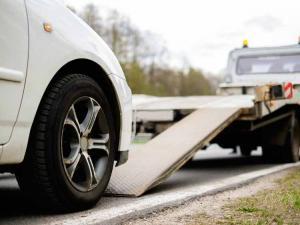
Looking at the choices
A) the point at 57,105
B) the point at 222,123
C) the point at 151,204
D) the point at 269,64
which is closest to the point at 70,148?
the point at 57,105

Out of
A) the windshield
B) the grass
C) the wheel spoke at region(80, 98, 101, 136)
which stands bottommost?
the grass

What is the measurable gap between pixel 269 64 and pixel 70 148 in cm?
770

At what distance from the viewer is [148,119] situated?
766 centimetres

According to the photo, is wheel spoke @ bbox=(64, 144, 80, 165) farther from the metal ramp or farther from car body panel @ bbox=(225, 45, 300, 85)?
car body panel @ bbox=(225, 45, 300, 85)

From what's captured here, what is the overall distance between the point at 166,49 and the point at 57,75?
195ft

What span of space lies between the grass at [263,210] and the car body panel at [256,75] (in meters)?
5.81

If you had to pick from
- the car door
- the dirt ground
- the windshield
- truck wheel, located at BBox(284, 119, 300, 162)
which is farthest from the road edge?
the windshield

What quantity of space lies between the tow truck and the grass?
2.93 ft

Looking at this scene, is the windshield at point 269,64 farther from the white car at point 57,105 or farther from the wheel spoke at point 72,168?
the wheel spoke at point 72,168

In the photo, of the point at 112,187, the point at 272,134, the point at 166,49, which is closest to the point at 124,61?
the point at 166,49

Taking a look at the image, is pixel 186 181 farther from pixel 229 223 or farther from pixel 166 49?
pixel 166 49

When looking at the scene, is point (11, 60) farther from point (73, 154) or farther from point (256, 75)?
point (256, 75)

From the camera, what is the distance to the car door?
303 cm

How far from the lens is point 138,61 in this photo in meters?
50.5
